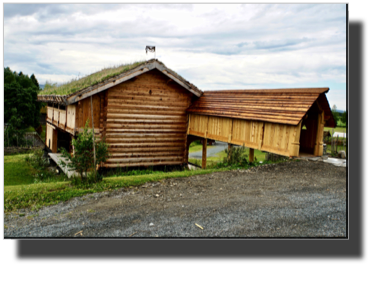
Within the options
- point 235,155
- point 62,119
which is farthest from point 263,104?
point 62,119

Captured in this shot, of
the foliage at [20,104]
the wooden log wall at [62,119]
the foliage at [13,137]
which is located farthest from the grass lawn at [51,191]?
the foliage at [20,104]

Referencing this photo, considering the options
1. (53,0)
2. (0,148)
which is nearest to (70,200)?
(0,148)

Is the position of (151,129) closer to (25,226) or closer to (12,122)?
(25,226)

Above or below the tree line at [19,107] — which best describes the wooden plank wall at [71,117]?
below

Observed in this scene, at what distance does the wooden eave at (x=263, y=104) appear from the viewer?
10.8m

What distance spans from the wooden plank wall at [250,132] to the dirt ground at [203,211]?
1.35m

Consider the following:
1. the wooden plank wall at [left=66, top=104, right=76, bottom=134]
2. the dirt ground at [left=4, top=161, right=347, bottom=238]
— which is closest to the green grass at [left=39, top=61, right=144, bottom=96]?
the wooden plank wall at [left=66, top=104, right=76, bottom=134]

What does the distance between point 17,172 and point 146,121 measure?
8.14 m

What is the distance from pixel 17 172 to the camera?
17.2 m

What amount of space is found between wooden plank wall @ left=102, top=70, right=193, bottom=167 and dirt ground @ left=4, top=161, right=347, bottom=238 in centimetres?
574

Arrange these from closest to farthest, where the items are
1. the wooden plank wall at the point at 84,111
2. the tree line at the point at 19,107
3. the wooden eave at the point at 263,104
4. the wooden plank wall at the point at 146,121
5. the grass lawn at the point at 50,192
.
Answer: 1. the grass lawn at the point at 50,192
2. the wooden eave at the point at 263,104
3. the wooden plank wall at the point at 84,111
4. the wooden plank wall at the point at 146,121
5. the tree line at the point at 19,107

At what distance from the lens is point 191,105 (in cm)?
1698

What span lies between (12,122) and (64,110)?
1818cm

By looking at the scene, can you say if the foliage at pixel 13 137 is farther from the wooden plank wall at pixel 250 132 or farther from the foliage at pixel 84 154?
the foliage at pixel 84 154
